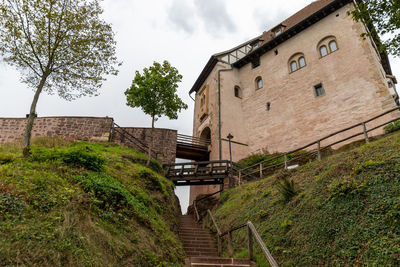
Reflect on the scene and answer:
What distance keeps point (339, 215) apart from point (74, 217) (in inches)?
222

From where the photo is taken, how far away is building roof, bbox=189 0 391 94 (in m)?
21.4

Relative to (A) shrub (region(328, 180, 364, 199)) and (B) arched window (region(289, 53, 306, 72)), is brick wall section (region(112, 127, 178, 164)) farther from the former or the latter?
(A) shrub (region(328, 180, 364, 199))

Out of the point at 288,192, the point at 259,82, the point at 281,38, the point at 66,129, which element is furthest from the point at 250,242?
the point at 281,38

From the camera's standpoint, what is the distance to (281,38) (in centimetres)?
2423

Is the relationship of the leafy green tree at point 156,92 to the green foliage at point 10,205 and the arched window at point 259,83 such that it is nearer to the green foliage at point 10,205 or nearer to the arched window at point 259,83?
the arched window at point 259,83

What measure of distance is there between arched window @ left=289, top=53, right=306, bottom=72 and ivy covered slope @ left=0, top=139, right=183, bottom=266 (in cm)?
1853

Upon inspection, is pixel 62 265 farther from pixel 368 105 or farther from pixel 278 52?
pixel 278 52

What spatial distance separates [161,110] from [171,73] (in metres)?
2.99

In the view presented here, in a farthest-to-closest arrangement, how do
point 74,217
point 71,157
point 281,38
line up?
point 281,38
point 71,157
point 74,217

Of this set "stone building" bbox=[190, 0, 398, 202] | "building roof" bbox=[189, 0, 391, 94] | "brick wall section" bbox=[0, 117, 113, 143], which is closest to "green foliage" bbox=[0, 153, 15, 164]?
"brick wall section" bbox=[0, 117, 113, 143]

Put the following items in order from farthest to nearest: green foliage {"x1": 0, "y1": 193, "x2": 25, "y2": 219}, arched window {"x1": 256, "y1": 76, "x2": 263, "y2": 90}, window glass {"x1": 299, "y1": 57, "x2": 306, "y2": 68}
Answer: arched window {"x1": 256, "y1": 76, "x2": 263, "y2": 90} < window glass {"x1": 299, "y1": 57, "x2": 306, "y2": 68} < green foliage {"x1": 0, "y1": 193, "x2": 25, "y2": 219}

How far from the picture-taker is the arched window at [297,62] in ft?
73.0

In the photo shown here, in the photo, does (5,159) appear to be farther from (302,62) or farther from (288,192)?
(302,62)

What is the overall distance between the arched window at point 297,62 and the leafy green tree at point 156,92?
1016 cm
